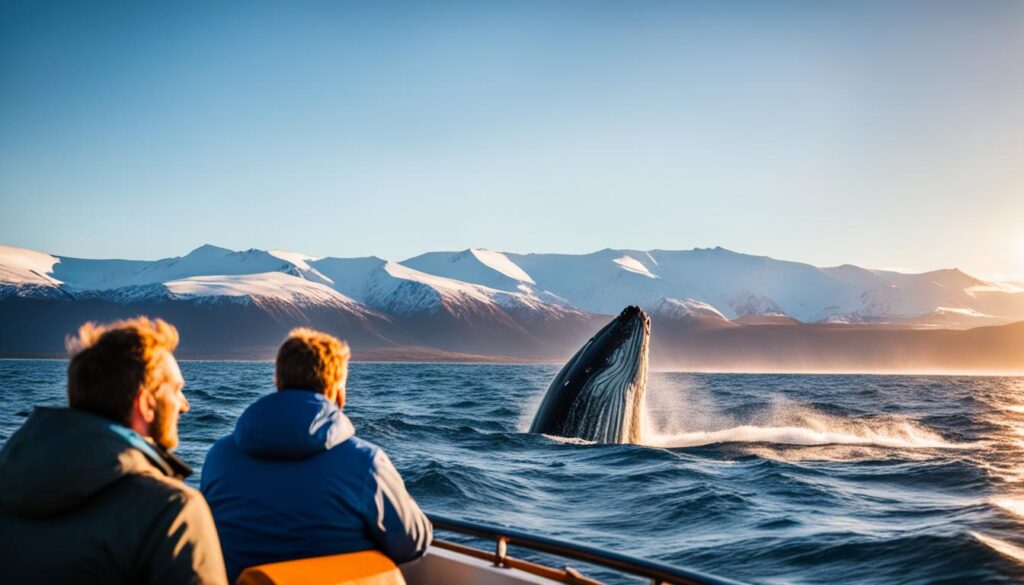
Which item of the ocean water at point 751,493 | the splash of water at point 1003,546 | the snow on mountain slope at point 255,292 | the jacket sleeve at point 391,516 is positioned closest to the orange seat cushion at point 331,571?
the jacket sleeve at point 391,516

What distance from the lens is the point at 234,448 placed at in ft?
9.12

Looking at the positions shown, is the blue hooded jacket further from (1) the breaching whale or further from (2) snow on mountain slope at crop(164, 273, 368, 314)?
(2) snow on mountain slope at crop(164, 273, 368, 314)

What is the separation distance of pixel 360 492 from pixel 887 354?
158 m

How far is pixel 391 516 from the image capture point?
274cm

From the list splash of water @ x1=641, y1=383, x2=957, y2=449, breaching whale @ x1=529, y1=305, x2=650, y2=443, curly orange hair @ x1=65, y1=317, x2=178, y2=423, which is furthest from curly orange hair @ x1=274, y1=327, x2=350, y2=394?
splash of water @ x1=641, y1=383, x2=957, y2=449

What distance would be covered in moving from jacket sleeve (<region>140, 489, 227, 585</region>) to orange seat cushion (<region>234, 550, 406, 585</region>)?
50cm

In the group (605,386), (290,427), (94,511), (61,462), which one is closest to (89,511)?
(94,511)

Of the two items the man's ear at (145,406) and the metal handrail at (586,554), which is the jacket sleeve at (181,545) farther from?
the metal handrail at (586,554)

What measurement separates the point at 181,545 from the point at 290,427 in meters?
0.77

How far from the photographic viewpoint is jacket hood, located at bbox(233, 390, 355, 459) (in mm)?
2613

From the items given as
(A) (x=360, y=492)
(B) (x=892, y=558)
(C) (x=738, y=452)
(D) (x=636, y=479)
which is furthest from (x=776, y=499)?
(A) (x=360, y=492)

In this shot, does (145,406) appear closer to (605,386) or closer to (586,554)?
(586,554)

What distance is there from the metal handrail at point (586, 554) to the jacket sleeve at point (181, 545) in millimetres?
1616

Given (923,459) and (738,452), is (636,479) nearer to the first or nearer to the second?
(738,452)
